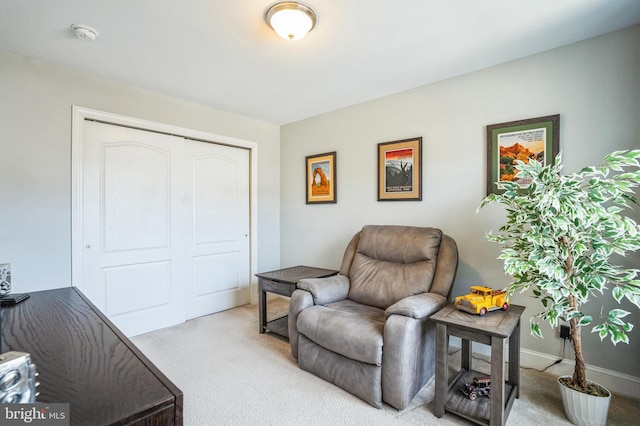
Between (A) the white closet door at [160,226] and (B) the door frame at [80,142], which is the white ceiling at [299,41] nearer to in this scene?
(B) the door frame at [80,142]

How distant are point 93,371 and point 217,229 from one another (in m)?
2.72

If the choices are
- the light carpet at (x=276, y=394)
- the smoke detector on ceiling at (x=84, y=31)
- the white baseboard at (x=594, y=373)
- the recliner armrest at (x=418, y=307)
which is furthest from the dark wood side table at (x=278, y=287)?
the smoke detector on ceiling at (x=84, y=31)

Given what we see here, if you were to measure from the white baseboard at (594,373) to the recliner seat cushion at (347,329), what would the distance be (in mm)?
1169

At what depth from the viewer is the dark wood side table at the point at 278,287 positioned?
2.75 metres

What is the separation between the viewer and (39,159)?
2.37 m

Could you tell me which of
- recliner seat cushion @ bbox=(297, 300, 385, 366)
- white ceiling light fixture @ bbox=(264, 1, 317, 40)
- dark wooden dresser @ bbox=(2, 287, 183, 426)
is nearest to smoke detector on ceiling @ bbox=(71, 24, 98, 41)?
white ceiling light fixture @ bbox=(264, 1, 317, 40)

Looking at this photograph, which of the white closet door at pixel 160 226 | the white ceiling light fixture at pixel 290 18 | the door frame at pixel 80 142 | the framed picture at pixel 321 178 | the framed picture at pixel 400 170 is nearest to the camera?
the white ceiling light fixture at pixel 290 18

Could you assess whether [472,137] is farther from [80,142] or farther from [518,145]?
[80,142]

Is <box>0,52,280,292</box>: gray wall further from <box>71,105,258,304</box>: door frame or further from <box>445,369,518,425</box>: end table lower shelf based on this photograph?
<box>445,369,518,425</box>: end table lower shelf

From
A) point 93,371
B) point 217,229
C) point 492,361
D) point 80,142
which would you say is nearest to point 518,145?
point 492,361

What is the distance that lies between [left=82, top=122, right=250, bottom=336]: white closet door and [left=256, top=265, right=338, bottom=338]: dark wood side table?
2.88 ft

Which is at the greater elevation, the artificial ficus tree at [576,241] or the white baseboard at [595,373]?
the artificial ficus tree at [576,241]

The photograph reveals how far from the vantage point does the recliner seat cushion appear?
6.06 ft

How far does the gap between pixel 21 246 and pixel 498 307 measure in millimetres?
3415
